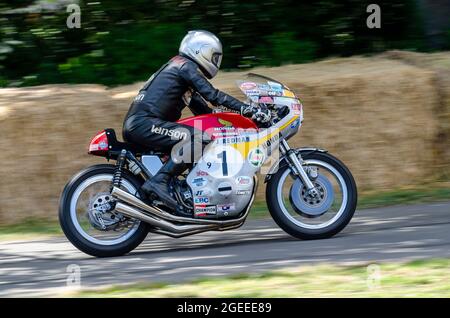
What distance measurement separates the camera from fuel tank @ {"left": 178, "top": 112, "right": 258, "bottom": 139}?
8562 millimetres

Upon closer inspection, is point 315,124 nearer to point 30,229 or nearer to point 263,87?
point 263,87

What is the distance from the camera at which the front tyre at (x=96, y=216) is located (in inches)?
330

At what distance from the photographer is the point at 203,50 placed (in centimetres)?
868

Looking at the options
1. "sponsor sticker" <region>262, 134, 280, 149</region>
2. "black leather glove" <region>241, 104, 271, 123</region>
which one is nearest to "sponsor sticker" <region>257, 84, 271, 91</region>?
"black leather glove" <region>241, 104, 271, 123</region>

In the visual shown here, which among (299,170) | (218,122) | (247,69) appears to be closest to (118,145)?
(218,122)

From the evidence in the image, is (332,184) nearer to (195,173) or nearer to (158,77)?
(195,173)

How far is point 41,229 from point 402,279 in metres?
4.51

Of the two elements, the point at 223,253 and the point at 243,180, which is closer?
the point at 223,253

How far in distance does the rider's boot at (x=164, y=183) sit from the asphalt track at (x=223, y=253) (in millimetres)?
484

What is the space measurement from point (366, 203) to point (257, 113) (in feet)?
8.49

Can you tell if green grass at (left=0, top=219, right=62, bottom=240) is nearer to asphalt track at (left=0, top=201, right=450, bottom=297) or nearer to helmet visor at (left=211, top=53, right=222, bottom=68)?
asphalt track at (left=0, top=201, right=450, bottom=297)

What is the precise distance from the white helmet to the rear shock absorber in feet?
3.45
